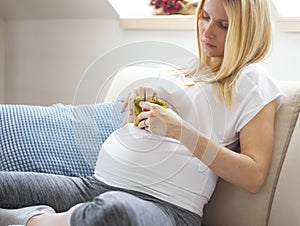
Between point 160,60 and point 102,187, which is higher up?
point 160,60

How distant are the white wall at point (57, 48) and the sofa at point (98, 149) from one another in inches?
31.7

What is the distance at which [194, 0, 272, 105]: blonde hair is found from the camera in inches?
67.6

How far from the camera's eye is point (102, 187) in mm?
1774

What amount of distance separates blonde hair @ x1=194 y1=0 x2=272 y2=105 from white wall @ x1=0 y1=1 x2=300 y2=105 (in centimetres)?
89

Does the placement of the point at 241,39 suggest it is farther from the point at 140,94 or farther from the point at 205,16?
the point at 140,94

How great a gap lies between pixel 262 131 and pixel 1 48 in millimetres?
2214

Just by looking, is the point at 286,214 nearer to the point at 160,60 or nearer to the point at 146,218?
the point at 146,218

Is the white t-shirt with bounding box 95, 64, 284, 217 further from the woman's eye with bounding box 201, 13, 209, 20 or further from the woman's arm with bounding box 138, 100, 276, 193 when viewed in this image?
the woman's eye with bounding box 201, 13, 209, 20

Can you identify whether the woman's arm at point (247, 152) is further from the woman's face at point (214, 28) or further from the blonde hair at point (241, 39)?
the woman's face at point (214, 28)

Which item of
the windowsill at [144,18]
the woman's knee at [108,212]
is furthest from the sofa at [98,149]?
the windowsill at [144,18]

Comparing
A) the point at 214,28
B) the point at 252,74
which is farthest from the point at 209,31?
the point at 252,74

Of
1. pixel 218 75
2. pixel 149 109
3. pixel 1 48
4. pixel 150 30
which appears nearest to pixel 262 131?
pixel 218 75

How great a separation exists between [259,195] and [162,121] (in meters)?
0.36

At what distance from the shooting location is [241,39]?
5.64 ft
